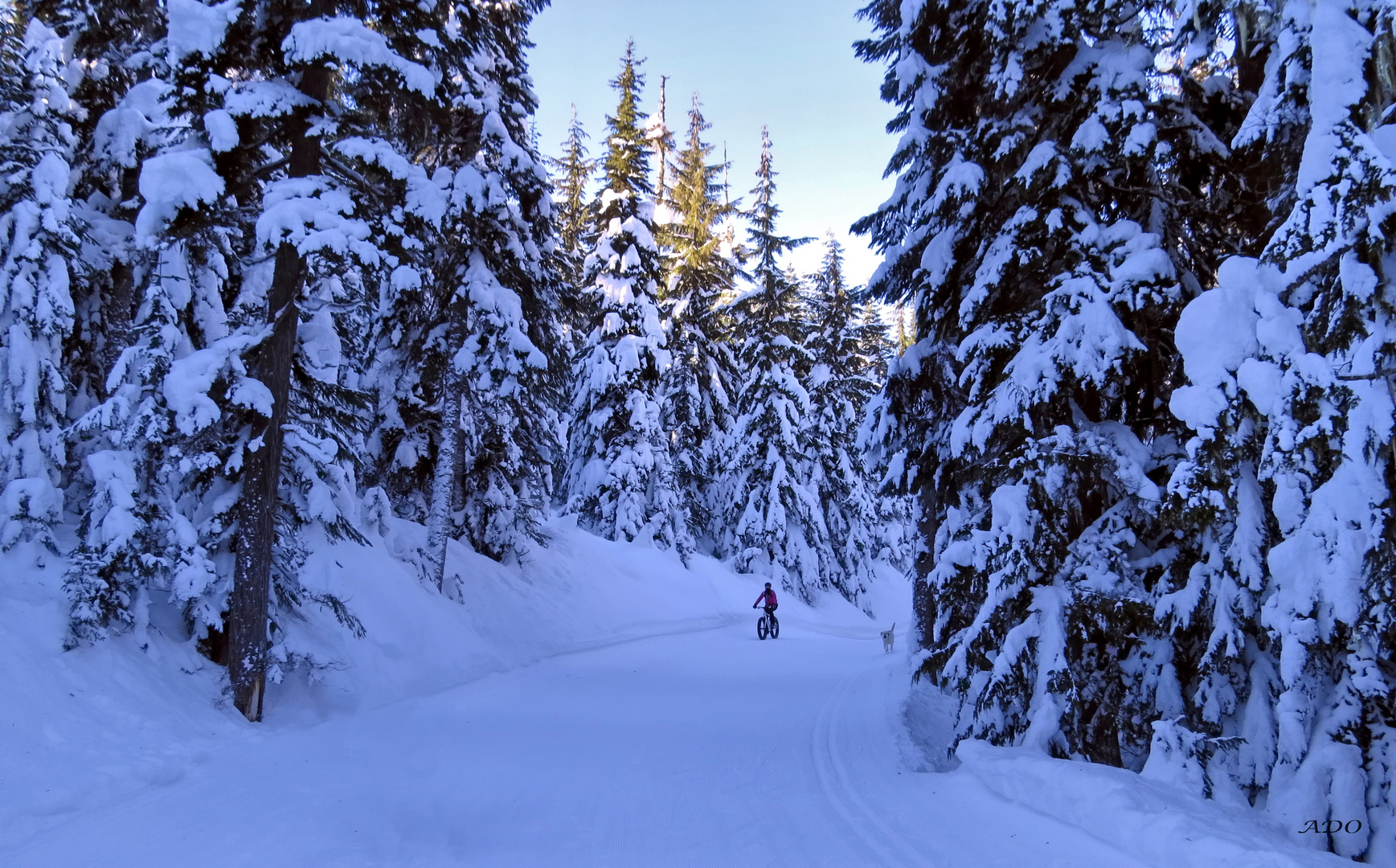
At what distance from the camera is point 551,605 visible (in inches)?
741

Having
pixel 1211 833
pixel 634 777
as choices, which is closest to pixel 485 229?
pixel 634 777

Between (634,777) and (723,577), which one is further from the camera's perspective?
(723,577)

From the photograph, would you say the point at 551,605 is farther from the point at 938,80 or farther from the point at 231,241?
the point at 938,80

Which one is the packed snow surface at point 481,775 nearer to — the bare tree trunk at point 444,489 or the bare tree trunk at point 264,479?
the bare tree trunk at point 264,479

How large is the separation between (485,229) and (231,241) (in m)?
5.63

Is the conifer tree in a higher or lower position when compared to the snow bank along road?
higher

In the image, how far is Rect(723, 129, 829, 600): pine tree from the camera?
29.9 metres

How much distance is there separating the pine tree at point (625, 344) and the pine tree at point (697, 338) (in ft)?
11.1

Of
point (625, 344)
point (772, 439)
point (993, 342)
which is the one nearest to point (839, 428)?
point (772, 439)

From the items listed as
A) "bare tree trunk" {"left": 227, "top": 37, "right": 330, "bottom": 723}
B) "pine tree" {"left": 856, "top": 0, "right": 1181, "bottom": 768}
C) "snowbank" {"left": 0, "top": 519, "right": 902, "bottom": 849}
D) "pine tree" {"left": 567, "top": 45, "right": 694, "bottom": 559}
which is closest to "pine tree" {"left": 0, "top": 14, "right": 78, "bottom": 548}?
"snowbank" {"left": 0, "top": 519, "right": 902, "bottom": 849}

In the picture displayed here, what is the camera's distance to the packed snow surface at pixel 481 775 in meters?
5.49

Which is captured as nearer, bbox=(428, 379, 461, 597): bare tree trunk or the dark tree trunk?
the dark tree trunk

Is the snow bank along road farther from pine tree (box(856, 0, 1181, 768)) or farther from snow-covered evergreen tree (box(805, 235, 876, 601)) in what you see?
snow-covered evergreen tree (box(805, 235, 876, 601))

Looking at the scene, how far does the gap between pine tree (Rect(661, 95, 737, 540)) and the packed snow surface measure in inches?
751
